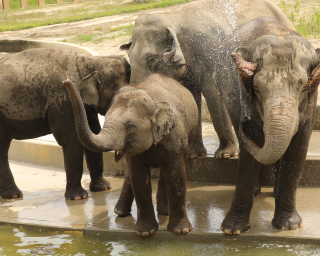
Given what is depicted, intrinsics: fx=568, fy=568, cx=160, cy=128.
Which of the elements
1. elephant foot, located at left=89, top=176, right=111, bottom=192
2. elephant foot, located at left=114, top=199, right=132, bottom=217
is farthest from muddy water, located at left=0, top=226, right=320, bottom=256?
elephant foot, located at left=89, top=176, right=111, bottom=192

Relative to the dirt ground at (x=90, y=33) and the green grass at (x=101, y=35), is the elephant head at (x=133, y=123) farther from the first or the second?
the green grass at (x=101, y=35)

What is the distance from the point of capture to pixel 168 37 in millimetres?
5973

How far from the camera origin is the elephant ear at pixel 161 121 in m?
4.28

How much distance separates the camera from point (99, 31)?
17797 mm

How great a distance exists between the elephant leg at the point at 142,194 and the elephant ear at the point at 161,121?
0.31 metres

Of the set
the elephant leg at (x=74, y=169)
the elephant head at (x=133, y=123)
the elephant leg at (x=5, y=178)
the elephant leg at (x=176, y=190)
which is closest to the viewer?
the elephant head at (x=133, y=123)

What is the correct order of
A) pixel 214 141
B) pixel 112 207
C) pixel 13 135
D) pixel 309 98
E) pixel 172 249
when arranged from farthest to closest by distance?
1. pixel 214 141
2. pixel 13 135
3. pixel 112 207
4. pixel 172 249
5. pixel 309 98

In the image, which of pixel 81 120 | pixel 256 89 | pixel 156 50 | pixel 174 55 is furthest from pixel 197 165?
pixel 81 120

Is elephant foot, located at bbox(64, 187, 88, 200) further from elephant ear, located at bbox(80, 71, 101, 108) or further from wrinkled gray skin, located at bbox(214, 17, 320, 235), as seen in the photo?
wrinkled gray skin, located at bbox(214, 17, 320, 235)

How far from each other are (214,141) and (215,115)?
36.4 inches

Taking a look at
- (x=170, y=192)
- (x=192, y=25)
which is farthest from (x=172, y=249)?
(x=192, y=25)

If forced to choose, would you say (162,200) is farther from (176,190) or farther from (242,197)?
(242,197)

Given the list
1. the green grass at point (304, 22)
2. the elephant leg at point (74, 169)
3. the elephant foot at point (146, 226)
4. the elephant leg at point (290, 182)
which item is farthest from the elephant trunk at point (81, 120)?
the green grass at point (304, 22)

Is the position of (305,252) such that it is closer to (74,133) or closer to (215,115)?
(215,115)
